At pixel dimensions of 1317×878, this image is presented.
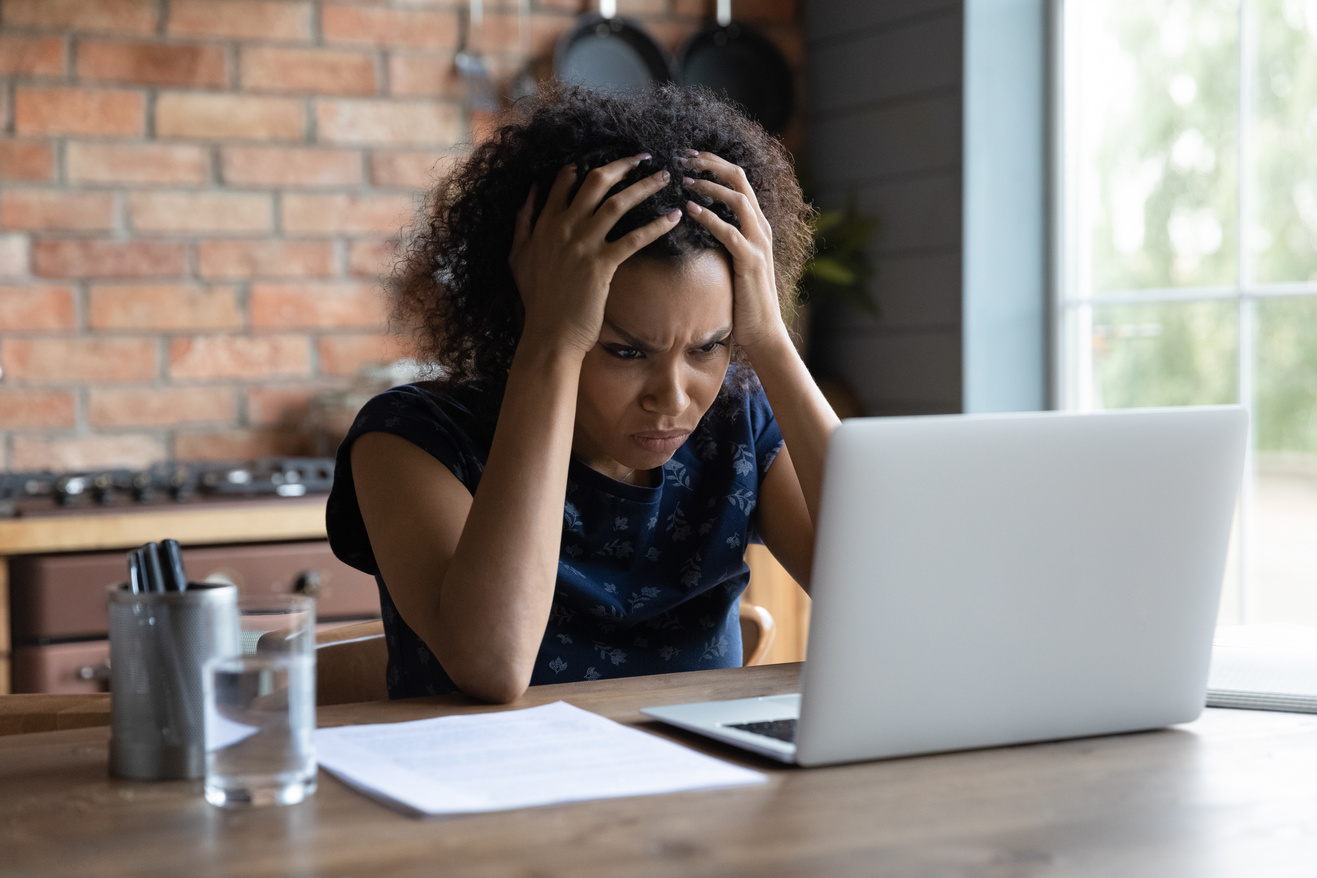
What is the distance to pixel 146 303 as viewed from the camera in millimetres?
2604

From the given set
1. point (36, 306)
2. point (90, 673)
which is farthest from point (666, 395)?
point (36, 306)

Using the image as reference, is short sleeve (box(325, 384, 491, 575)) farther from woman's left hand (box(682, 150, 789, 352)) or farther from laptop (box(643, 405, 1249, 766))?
laptop (box(643, 405, 1249, 766))

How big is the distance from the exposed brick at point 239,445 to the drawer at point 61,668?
60 centimetres

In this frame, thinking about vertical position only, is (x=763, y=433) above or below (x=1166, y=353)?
below

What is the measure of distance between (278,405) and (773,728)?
2000mm

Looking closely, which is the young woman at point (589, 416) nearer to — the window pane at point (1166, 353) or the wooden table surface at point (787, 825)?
the wooden table surface at point (787, 825)

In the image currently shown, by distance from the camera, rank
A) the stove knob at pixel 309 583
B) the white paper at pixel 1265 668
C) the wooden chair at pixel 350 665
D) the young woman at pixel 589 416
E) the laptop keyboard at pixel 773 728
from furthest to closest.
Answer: the stove knob at pixel 309 583
the wooden chair at pixel 350 665
the young woman at pixel 589 416
the white paper at pixel 1265 668
the laptop keyboard at pixel 773 728

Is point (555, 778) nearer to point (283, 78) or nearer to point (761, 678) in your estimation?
point (761, 678)

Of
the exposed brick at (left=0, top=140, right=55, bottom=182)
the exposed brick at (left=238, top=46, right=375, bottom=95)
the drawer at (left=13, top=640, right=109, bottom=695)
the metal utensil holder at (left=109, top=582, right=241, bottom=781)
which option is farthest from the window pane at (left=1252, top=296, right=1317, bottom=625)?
the exposed brick at (left=0, top=140, right=55, bottom=182)

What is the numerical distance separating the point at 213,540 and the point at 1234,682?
1596 mm

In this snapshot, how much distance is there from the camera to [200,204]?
2.64 metres

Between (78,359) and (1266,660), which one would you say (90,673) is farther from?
(1266,660)

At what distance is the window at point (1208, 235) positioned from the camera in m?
2.38

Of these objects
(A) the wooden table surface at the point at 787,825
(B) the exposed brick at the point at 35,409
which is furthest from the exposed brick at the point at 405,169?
(A) the wooden table surface at the point at 787,825
